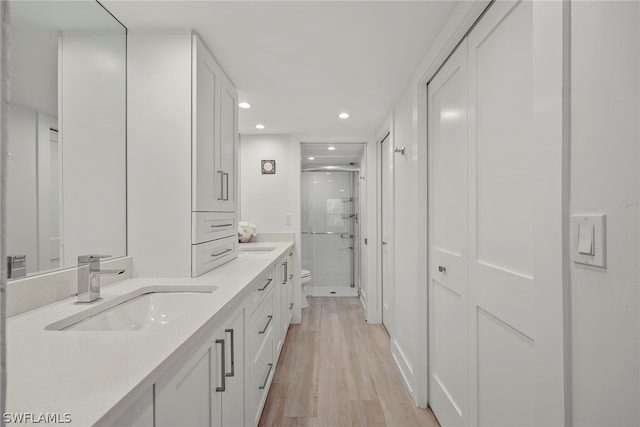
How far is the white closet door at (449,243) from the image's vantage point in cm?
150

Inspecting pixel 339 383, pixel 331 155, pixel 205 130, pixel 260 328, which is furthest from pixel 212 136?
pixel 331 155

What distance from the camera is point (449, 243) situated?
1688 mm

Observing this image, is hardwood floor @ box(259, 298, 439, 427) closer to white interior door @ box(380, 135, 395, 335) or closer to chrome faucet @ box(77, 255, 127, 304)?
white interior door @ box(380, 135, 395, 335)

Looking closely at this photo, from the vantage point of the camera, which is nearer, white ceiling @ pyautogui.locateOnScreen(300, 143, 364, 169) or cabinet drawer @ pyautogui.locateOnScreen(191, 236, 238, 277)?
cabinet drawer @ pyautogui.locateOnScreen(191, 236, 238, 277)

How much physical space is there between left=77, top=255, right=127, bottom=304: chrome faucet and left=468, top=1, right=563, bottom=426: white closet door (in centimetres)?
148

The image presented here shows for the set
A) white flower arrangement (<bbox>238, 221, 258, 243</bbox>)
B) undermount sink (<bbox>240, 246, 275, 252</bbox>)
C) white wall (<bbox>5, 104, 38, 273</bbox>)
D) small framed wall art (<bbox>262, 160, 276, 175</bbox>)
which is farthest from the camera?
small framed wall art (<bbox>262, 160, 276, 175</bbox>)

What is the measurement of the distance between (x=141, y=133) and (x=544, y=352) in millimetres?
1951

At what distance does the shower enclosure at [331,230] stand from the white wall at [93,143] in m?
3.51

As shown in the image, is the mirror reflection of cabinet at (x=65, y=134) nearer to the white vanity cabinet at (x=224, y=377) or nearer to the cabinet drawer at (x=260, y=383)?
the white vanity cabinet at (x=224, y=377)

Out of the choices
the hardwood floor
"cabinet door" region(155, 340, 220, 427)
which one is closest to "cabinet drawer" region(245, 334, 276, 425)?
the hardwood floor

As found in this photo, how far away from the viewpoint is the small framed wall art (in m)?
3.71

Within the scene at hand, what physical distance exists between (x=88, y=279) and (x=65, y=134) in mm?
642

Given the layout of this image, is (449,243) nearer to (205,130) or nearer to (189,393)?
(189,393)

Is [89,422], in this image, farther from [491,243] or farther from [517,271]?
[491,243]
